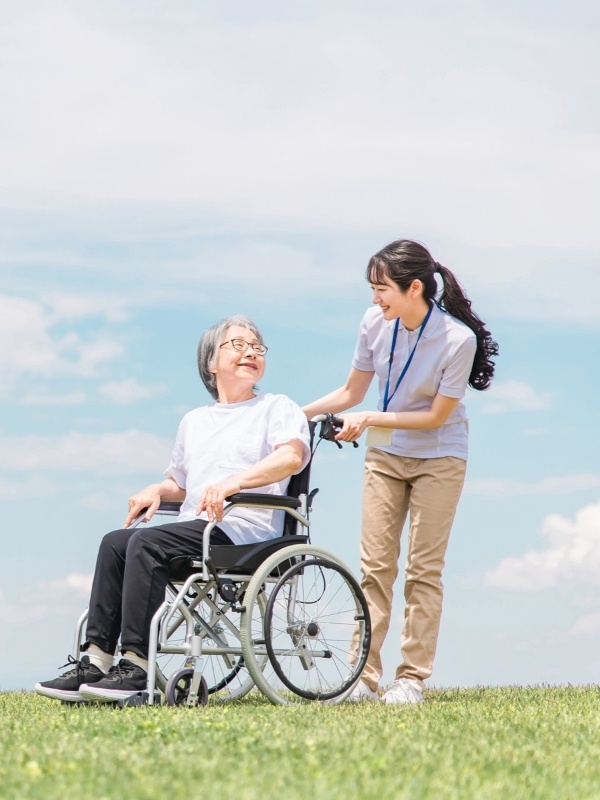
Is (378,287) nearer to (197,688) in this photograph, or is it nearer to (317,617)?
(317,617)

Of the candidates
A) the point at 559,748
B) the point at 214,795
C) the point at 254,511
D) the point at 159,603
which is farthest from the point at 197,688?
the point at 214,795

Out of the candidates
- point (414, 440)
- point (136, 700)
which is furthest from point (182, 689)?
point (414, 440)

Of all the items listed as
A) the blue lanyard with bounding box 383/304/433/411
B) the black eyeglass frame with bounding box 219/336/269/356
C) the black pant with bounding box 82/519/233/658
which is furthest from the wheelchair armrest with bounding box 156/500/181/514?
the blue lanyard with bounding box 383/304/433/411

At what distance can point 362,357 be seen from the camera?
514 cm

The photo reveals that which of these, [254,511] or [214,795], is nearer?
[214,795]

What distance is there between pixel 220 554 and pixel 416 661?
1104 millimetres

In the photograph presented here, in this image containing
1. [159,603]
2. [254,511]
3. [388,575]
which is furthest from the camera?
[388,575]

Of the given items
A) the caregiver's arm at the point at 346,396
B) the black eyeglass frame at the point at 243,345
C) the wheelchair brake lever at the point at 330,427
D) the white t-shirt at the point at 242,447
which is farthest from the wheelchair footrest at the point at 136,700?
the caregiver's arm at the point at 346,396

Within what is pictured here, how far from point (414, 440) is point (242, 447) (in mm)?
787

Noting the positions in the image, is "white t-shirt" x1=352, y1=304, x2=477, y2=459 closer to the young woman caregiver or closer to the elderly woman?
the young woman caregiver

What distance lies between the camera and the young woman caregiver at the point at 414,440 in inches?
187

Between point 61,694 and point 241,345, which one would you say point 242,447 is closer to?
point 241,345

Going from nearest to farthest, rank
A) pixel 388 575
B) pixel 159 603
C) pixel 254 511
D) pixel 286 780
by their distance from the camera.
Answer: pixel 286 780 → pixel 159 603 → pixel 254 511 → pixel 388 575

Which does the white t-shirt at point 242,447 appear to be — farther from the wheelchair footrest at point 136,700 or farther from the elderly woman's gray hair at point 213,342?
the wheelchair footrest at point 136,700
